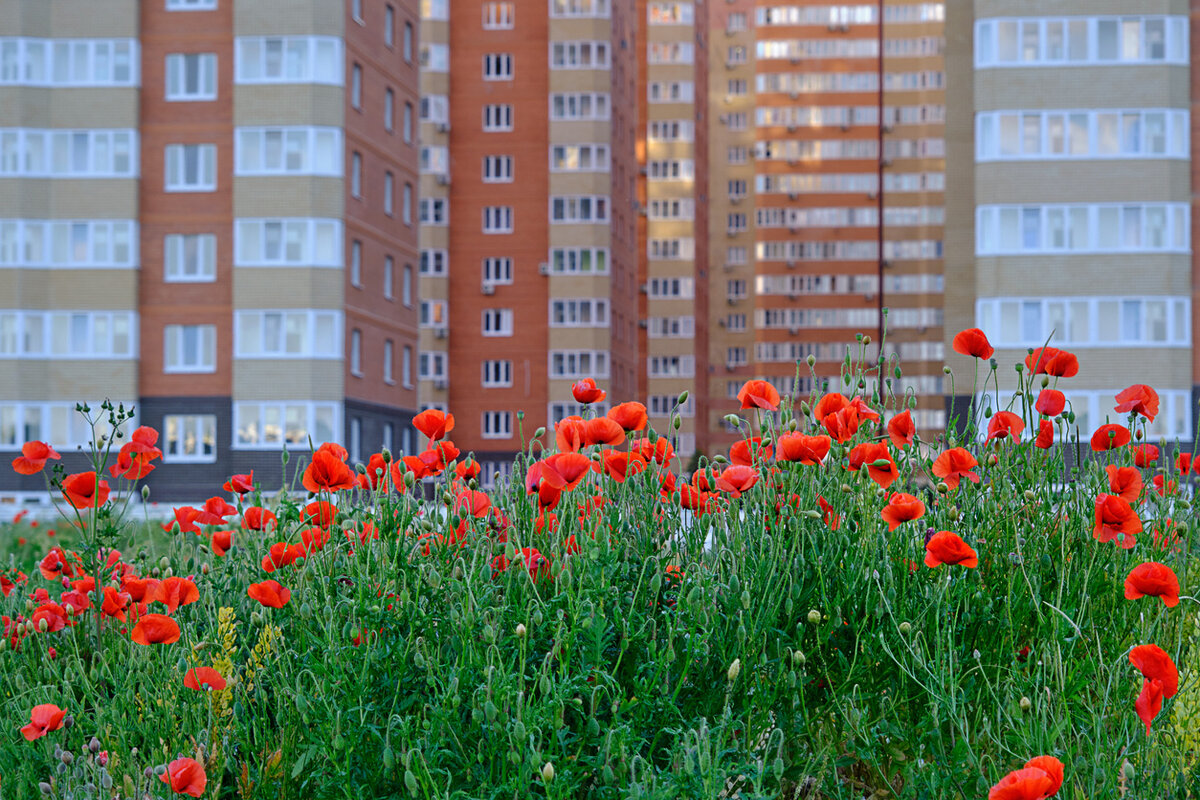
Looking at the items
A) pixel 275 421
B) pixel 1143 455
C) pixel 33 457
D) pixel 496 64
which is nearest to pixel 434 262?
pixel 496 64

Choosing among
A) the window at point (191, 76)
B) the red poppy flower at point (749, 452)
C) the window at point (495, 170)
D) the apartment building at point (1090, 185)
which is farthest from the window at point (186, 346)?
the red poppy flower at point (749, 452)

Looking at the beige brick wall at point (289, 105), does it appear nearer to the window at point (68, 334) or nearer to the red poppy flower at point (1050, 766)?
the window at point (68, 334)

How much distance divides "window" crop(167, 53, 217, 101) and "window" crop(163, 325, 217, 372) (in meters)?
6.89

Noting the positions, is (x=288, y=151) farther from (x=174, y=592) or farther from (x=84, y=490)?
(x=174, y=592)

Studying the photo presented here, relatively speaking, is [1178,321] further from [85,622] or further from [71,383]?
[85,622]

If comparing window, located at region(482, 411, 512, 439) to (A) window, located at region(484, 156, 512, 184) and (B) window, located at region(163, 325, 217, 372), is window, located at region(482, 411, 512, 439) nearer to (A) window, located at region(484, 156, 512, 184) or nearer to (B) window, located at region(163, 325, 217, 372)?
(A) window, located at region(484, 156, 512, 184)

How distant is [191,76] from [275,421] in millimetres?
10752

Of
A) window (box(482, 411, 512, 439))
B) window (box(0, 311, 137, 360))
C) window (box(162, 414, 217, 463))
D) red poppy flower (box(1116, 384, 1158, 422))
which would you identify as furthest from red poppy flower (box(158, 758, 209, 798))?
window (box(482, 411, 512, 439))

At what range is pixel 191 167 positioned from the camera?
41438mm

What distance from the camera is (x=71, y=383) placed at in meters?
41.3

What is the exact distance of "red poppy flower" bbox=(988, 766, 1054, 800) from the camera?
7.98 ft

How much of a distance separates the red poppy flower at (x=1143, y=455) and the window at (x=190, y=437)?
37958 mm

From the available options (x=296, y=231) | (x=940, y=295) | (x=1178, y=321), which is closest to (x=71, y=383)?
(x=296, y=231)

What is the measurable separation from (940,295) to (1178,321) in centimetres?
5903
